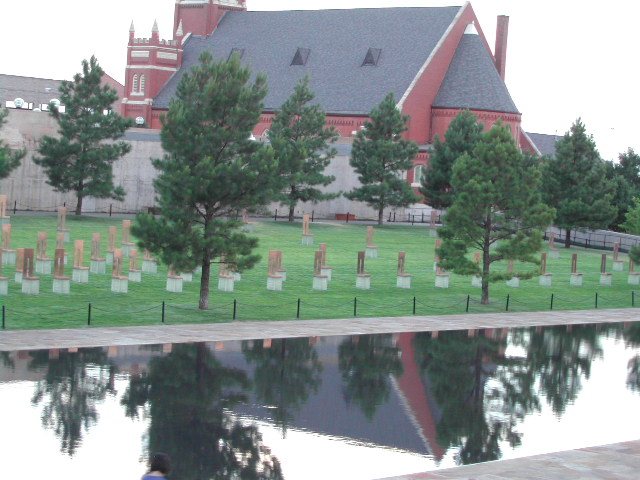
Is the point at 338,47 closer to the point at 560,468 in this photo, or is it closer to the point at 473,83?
the point at 473,83

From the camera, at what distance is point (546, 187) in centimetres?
5844

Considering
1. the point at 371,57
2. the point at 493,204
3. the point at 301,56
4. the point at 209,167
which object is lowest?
the point at 493,204

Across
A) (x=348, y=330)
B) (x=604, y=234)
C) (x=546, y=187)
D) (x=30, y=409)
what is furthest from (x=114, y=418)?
(x=604, y=234)

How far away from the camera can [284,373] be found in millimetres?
22141

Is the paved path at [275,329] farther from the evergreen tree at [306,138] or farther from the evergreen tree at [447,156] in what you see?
the evergreen tree at [306,138]

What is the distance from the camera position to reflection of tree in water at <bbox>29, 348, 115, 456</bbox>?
16625 millimetres

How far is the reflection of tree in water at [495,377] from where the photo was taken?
1792cm

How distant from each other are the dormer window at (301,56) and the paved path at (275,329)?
4976 centimetres

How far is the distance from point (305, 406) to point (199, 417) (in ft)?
7.67

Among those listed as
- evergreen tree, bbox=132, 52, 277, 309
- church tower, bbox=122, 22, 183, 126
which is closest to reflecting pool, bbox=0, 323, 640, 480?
evergreen tree, bbox=132, 52, 277, 309

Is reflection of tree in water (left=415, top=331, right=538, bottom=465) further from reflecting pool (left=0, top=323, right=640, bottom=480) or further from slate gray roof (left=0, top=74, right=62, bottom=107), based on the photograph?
slate gray roof (left=0, top=74, right=62, bottom=107)

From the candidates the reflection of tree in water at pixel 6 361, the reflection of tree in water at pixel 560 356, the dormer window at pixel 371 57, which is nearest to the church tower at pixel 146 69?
the dormer window at pixel 371 57

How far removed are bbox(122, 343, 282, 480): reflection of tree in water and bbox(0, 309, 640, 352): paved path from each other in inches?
89.9

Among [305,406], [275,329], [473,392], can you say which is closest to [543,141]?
[275,329]
